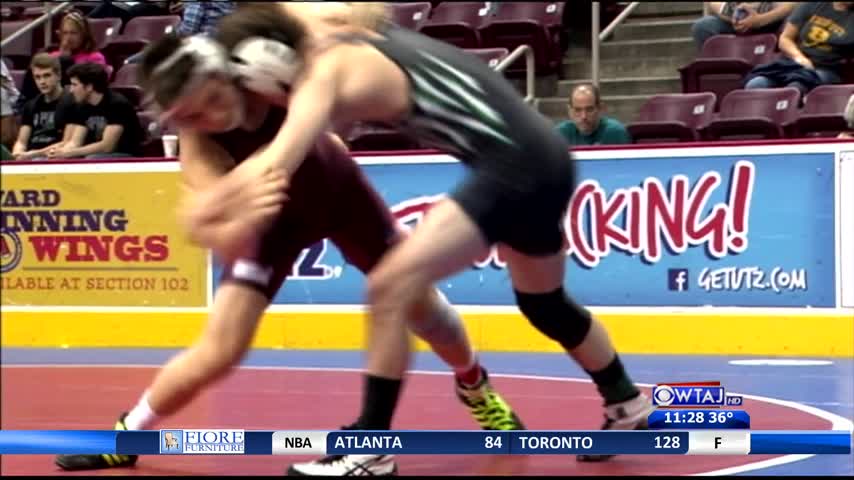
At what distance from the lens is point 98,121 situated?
262 inches

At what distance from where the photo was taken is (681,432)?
13.8 ft

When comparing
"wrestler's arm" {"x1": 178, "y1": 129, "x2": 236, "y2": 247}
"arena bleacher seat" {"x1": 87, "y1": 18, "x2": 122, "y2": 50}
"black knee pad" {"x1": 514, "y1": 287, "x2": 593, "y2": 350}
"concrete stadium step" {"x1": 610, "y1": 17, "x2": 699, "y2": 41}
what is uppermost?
"concrete stadium step" {"x1": 610, "y1": 17, "x2": 699, "y2": 41}

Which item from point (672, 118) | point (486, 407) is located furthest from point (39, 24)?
point (672, 118)

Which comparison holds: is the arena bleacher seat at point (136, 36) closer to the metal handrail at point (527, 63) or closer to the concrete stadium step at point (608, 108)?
the metal handrail at point (527, 63)

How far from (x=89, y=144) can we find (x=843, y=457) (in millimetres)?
3793

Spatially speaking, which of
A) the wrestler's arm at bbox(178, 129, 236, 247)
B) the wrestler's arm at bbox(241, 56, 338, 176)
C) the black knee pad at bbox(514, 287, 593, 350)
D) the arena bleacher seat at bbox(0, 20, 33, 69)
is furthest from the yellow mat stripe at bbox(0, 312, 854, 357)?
the wrestler's arm at bbox(241, 56, 338, 176)

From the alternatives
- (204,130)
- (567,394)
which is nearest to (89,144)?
(567,394)

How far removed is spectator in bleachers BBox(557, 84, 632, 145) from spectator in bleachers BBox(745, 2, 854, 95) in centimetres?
79

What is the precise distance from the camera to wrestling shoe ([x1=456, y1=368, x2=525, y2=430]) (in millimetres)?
5027

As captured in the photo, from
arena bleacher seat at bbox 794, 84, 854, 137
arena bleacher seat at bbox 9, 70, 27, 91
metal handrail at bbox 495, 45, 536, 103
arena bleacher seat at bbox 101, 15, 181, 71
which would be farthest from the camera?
metal handrail at bbox 495, 45, 536, 103

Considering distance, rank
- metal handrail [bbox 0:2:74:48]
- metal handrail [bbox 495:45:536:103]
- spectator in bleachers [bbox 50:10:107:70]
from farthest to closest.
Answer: metal handrail [bbox 495:45:536:103] < spectator in bleachers [bbox 50:10:107:70] < metal handrail [bbox 0:2:74:48]

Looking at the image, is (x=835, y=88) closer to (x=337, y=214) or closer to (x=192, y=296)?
(x=337, y=214)

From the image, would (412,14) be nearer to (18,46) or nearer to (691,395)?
(18,46)

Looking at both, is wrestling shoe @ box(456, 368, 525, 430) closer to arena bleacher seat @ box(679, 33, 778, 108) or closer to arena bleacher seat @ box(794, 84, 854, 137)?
arena bleacher seat @ box(794, 84, 854, 137)
